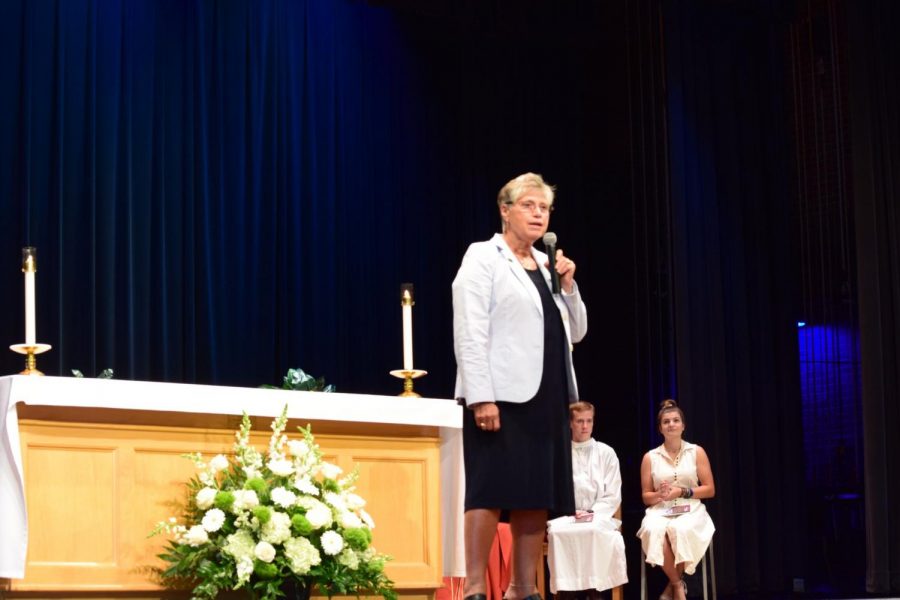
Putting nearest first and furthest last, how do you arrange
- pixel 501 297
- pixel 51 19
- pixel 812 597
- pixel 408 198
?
pixel 501 297
pixel 51 19
pixel 812 597
pixel 408 198

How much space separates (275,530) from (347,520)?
29 centimetres

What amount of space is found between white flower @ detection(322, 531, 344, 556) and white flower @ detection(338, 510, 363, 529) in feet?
0.35

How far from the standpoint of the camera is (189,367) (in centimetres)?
761

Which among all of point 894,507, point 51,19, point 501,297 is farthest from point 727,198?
point 501,297

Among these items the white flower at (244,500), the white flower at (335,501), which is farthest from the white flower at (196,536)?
the white flower at (335,501)

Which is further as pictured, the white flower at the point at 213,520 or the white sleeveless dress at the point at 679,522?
the white sleeveless dress at the point at 679,522

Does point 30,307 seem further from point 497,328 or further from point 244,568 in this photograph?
point 497,328

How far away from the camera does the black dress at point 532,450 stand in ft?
12.3

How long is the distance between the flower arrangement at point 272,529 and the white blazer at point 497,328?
0.77m

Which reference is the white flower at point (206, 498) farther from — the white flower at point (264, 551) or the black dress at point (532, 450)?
the black dress at point (532, 450)

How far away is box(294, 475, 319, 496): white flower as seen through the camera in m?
4.30

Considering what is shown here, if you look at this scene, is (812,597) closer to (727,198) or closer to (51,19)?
(727,198)

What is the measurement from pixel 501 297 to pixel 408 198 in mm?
4906

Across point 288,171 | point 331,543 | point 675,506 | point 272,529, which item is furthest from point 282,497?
point 288,171
